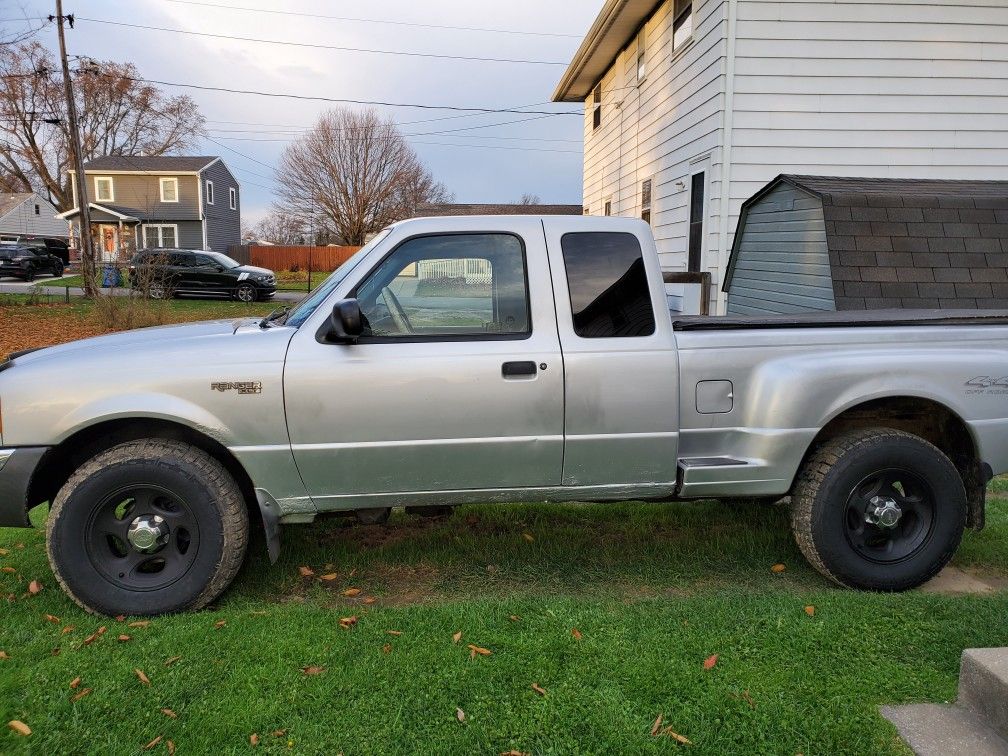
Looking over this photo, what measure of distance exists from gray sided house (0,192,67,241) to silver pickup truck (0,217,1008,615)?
5453 centimetres

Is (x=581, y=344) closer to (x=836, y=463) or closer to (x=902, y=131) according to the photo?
(x=836, y=463)

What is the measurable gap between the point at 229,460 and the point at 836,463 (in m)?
3.04

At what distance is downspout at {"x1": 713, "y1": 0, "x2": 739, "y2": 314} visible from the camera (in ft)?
29.1

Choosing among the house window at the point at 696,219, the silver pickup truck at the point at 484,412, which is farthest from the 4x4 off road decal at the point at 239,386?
the house window at the point at 696,219

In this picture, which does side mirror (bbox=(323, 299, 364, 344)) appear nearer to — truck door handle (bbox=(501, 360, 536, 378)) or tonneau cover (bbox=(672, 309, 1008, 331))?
truck door handle (bbox=(501, 360, 536, 378))

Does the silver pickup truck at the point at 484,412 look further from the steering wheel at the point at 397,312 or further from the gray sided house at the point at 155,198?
the gray sided house at the point at 155,198

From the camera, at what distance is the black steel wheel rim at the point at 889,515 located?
12.8 ft

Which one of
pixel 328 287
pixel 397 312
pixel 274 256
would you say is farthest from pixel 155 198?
pixel 397 312

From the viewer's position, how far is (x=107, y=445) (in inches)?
150

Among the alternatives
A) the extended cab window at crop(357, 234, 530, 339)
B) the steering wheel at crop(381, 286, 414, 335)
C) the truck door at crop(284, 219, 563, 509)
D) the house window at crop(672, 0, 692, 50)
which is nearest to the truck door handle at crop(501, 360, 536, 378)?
the truck door at crop(284, 219, 563, 509)

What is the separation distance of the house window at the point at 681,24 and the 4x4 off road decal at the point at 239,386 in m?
8.95

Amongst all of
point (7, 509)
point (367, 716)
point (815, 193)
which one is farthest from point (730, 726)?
point (815, 193)

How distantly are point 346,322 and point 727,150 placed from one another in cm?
705

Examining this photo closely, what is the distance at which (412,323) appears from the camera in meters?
3.76
